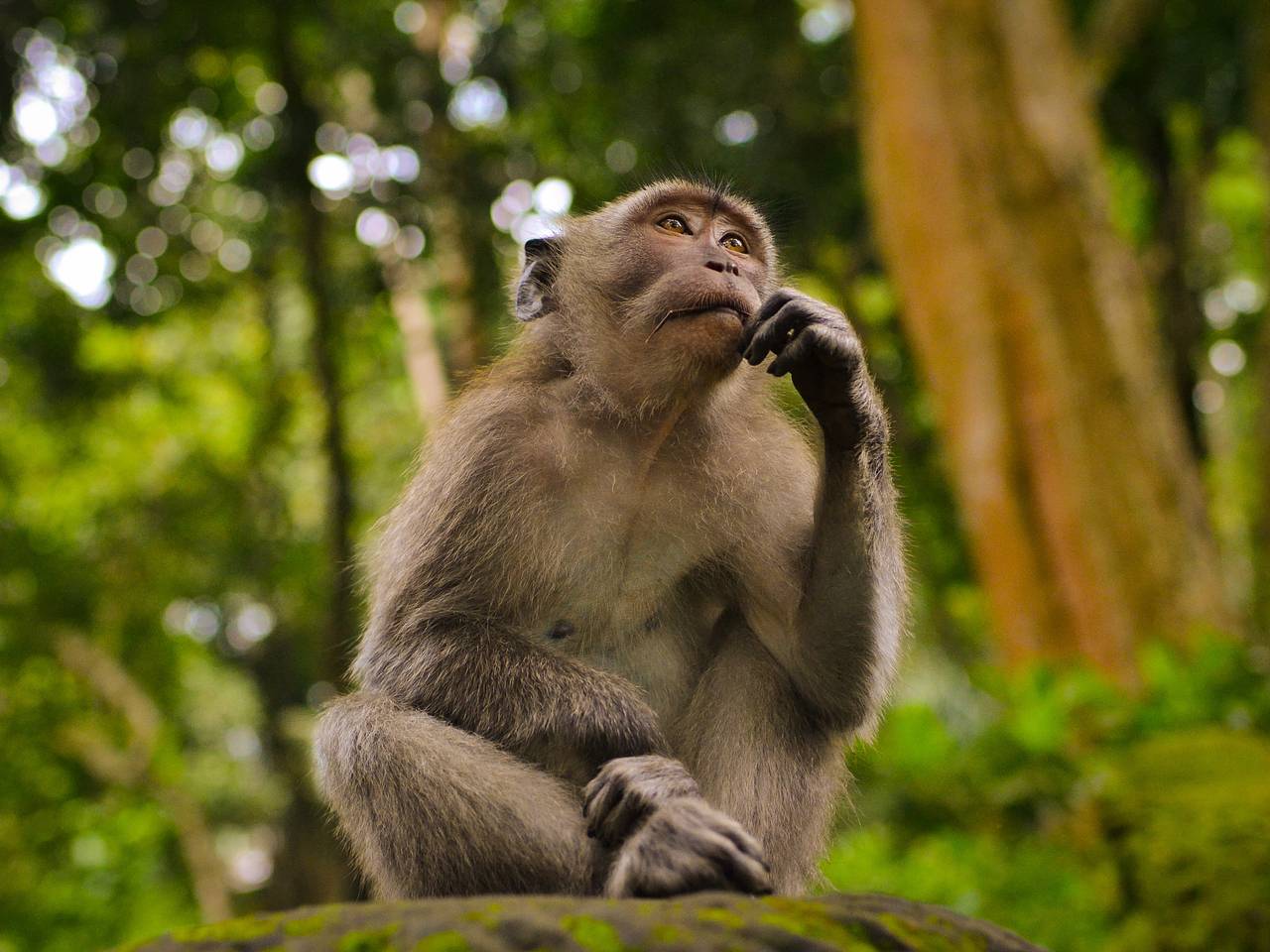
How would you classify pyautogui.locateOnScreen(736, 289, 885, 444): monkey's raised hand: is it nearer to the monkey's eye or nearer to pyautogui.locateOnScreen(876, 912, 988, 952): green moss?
the monkey's eye

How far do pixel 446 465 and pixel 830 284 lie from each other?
10513mm

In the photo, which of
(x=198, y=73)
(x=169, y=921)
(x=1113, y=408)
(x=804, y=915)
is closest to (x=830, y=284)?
(x=1113, y=408)

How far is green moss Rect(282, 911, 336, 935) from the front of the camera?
222 centimetres

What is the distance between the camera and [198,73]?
36.5 ft

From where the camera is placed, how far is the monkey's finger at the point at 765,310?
116 inches

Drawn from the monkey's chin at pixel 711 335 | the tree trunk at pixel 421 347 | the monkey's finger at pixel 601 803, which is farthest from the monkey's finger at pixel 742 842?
the tree trunk at pixel 421 347

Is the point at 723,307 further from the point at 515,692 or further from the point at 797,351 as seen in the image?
the point at 515,692

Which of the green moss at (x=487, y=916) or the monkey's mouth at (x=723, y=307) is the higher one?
the monkey's mouth at (x=723, y=307)

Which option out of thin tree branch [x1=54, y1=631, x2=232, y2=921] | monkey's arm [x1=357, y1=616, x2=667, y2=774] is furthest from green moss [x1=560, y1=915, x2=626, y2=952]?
thin tree branch [x1=54, y1=631, x2=232, y2=921]

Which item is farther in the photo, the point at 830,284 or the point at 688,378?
the point at 830,284

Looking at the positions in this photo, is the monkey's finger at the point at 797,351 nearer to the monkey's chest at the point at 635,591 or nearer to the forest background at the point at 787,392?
the monkey's chest at the point at 635,591

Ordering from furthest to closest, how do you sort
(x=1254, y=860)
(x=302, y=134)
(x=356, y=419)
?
(x=356, y=419)
(x=302, y=134)
(x=1254, y=860)

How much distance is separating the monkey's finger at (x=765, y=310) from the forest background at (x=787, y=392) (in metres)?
1.19

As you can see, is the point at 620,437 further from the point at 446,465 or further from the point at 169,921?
the point at 169,921
